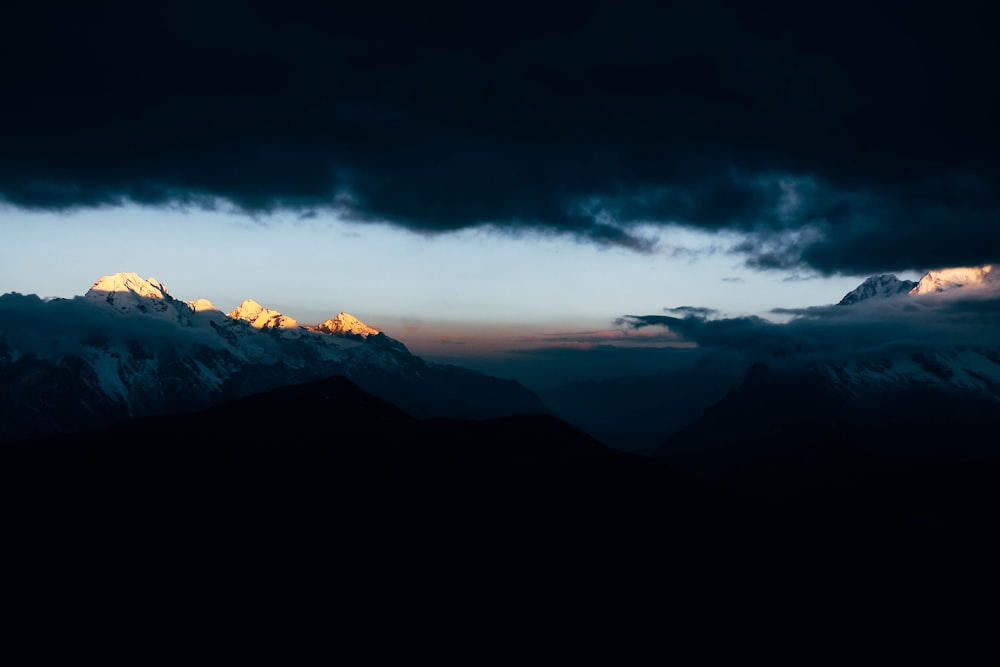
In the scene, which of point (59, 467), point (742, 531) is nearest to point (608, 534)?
point (742, 531)

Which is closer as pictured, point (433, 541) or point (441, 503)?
point (433, 541)

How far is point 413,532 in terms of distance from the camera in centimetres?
8994

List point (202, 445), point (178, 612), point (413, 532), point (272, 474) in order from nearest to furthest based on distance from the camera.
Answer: point (178, 612)
point (413, 532)
point (272, 474)
point (202, 445)

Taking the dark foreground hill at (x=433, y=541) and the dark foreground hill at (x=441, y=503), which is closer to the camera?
the dark foreground hill at (x=433, y=541)

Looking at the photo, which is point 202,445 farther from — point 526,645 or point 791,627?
point 791,627

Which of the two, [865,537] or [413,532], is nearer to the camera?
Result: [413,532]

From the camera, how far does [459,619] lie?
65625 mm

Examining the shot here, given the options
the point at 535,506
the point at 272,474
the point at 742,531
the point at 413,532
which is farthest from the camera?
the point at 272,474

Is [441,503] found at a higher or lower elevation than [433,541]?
higher

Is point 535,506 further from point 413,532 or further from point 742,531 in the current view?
point 742,531

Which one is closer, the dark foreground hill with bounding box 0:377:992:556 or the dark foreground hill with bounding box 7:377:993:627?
the dark foreground hill with bounding box 7:377:993:627

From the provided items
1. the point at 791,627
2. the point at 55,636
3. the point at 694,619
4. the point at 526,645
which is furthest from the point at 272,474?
the point at 791,627

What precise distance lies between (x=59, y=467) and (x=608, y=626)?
123 meters

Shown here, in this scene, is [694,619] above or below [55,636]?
below
